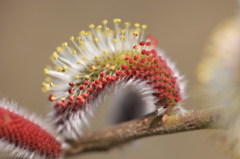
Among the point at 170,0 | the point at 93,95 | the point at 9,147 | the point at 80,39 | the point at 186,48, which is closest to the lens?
the point at 9,147

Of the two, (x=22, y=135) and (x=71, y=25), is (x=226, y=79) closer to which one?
(x=22, y=135)

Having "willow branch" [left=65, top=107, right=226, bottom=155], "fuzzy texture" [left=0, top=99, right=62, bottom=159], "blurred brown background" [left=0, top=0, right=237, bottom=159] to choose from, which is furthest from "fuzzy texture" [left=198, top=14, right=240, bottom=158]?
"blurred brown background" [left=0, top=0, right=237, bottom=159]

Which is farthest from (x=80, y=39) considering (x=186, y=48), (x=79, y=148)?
(x=186, y=48)

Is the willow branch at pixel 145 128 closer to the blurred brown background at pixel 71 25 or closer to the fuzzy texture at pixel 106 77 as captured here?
the fuzzy texture at pixel 106 77

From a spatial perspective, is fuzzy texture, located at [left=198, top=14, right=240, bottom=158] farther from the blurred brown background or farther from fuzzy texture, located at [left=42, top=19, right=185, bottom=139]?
the blurred brown background

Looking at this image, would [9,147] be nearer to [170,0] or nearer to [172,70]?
[172,70]

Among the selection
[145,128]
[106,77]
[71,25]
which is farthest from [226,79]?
[71,25]
